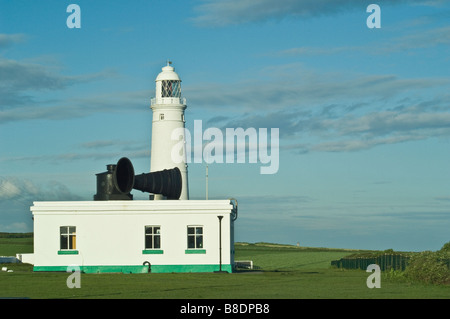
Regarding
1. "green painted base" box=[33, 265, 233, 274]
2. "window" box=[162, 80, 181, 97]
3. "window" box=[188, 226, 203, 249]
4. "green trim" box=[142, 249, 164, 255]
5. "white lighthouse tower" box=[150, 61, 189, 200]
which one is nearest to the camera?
"green painted base" box=[33, 265, 233, 274]

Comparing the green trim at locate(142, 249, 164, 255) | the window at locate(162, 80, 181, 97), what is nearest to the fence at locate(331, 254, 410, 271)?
the green trim at locate(142, 249, 164, 255)

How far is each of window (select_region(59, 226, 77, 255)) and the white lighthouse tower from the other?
9869 millimetres

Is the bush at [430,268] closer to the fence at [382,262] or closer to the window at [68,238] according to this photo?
the fence at [382,262]

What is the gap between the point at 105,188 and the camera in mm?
41688

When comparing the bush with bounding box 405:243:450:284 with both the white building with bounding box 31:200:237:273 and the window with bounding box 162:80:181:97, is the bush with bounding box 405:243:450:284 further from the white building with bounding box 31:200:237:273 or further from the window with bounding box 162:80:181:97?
the window with bounding box 162:80:181:97

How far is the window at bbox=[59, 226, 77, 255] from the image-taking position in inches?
1558

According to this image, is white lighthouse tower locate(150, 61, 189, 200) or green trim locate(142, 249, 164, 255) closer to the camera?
green trim locate(142, 249, 164, 255)

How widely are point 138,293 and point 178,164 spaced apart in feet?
81.2

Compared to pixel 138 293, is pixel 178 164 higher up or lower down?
higher up

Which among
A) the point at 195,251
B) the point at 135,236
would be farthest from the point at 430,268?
the point at 135,236

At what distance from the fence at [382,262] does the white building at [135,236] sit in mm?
8711

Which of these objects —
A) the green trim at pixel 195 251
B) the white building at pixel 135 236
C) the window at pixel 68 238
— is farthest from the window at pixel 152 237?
the window at pixel 68 238
